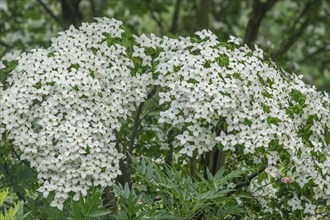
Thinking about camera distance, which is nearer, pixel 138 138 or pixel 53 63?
pixel 53 63

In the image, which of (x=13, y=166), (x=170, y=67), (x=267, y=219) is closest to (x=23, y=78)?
(x=13, y=166)

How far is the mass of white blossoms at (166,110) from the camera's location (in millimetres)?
4914

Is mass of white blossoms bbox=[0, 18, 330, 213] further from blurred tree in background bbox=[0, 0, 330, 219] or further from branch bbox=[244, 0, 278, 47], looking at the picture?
branch bbox=[244, 0, 278, 47]

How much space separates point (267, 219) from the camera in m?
5.69

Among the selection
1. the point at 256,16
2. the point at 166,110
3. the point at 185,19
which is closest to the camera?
the point at 166,110

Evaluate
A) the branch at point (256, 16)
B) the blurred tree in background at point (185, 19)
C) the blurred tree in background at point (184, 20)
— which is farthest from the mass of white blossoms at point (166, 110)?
the branch at point (256, 16)

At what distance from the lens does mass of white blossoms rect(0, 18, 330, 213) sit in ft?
16.1

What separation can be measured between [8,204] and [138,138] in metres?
1.21

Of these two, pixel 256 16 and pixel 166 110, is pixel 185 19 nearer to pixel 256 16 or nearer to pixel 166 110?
pixel 256 16

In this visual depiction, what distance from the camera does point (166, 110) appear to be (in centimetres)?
528

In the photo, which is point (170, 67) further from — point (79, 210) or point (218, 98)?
point (79, 210)

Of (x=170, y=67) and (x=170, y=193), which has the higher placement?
(x=170, y=67)

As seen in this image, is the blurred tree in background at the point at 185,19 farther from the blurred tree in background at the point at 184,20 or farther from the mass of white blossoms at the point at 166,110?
the mass of white blossoms at the point at 166,110

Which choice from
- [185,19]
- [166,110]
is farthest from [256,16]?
[166,110]
